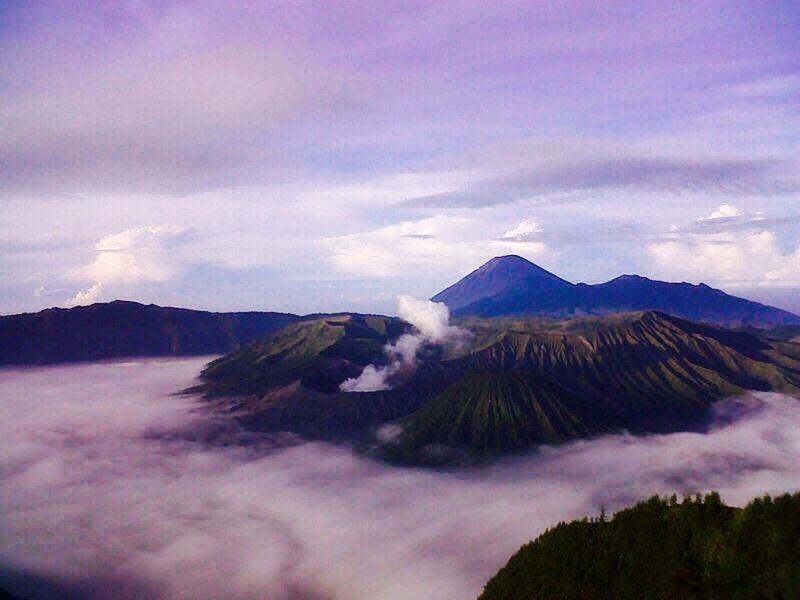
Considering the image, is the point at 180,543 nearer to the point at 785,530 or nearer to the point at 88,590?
the point at 88,590

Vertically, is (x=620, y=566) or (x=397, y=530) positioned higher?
(x=620, y=566)

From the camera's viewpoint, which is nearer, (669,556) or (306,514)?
(669,556)

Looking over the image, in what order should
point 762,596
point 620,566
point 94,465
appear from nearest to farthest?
1. point 762,596
2. point 620,566
3. point 94,465

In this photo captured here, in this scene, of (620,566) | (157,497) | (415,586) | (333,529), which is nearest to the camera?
(620,566)

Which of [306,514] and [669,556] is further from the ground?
[669,556]

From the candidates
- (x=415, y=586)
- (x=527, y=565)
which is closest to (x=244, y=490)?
(x=415, y=586)
